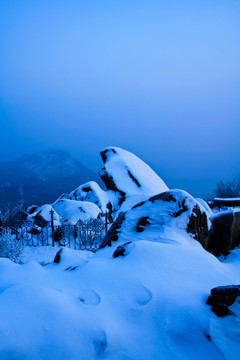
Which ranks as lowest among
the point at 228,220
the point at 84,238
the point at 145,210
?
the point at 84,238

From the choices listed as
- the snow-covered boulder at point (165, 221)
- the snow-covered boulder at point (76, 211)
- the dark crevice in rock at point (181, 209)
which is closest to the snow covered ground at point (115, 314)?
the snow-covered boulder at point (165, 221)

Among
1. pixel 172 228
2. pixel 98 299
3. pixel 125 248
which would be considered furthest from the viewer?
pixel 172 228

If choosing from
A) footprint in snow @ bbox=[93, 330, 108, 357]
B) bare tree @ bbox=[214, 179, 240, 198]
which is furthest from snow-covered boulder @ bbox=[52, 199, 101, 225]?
bare tree @ bbox=[214, 179, 240, 198]

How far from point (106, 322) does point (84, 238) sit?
8.12m

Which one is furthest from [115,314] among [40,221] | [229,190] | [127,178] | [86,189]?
[229,190]

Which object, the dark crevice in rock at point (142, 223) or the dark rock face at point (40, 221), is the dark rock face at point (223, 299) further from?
the dark rock face at point (40, 221)

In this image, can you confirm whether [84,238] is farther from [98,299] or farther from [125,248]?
[98,299]

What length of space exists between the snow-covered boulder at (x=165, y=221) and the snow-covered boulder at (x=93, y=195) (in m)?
8.94

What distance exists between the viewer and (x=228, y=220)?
678 cm

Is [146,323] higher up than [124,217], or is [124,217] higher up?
[146,323]

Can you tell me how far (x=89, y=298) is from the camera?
2.46 m

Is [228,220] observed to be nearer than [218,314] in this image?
No

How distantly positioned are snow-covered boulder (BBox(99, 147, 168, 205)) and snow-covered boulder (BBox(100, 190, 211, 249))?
7.93 meters

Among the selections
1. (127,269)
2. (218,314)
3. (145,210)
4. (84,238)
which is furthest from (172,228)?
(84,238)
